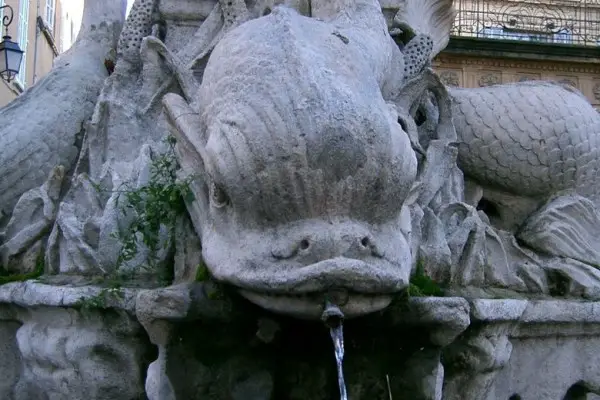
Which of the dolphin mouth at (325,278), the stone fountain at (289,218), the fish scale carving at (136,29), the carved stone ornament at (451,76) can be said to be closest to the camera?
the dolphin mouth at (325,278)

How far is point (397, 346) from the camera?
2500 mm

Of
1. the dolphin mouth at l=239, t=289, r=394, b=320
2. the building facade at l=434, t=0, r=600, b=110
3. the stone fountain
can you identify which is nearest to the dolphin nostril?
the stone fountain

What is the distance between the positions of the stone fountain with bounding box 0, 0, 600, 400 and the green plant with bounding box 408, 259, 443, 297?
0.04 feet

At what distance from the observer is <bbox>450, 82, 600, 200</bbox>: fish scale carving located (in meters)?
3.61

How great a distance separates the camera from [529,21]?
15.4 metres

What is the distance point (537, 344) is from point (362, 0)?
1462 millimetres

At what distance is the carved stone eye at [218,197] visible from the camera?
7.72ft

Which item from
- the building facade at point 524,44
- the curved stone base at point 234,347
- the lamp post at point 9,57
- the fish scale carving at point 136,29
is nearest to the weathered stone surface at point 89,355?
the curved stone base at point 234,347

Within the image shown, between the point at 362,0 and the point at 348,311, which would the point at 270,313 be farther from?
the point at 362,0

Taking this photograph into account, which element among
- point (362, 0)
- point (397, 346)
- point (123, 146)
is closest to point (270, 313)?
point (397, 346)

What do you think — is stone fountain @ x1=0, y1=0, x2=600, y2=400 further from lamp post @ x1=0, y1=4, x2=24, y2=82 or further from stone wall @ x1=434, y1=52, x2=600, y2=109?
stone wall @ x1=434, y1=52, x2=600, y2=109

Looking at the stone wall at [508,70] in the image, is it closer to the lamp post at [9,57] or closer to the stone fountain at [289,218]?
the lamp post at [9,57]

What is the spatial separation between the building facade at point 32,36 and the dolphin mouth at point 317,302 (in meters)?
14.8

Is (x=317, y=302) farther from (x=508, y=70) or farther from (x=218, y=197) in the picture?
(x=508, y=70)
